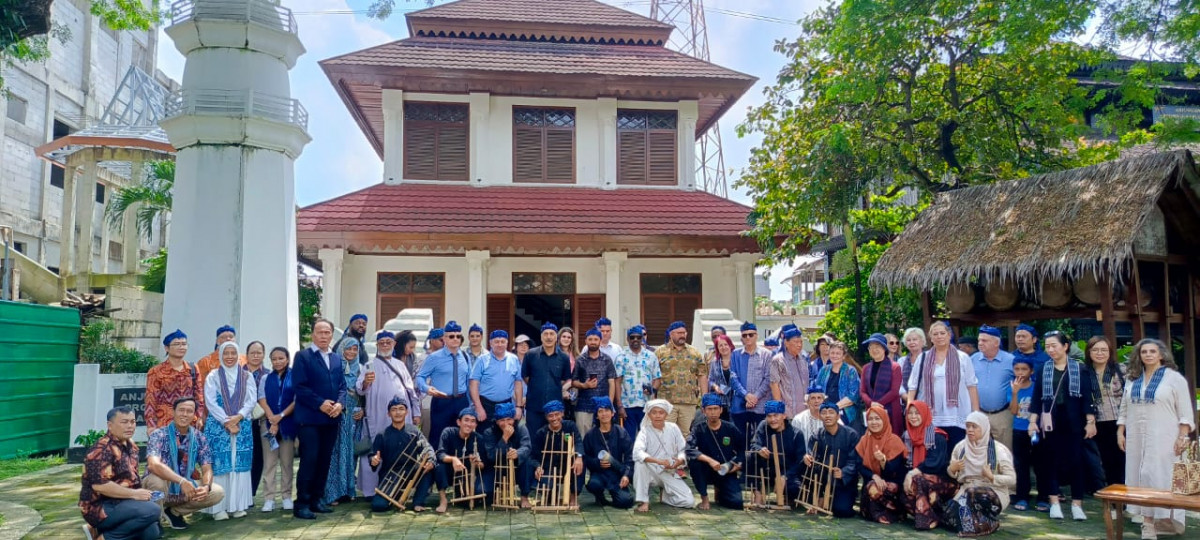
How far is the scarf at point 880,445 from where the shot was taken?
22.0 ft

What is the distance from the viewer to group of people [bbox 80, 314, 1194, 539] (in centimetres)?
630

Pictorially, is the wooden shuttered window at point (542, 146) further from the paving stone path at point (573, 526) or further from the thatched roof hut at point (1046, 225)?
the paving stone path at point (573, 526)

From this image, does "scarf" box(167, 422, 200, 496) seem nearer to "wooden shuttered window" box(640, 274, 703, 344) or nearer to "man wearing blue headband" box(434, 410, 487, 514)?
"man wearing blue headband" box(434, 410, 487, 514)

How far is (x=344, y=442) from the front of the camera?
23.5 feet

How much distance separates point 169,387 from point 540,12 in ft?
38.6

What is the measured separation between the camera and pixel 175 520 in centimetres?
630

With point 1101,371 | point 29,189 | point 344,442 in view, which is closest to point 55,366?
point 344,442

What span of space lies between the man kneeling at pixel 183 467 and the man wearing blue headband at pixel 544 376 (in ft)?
9.35

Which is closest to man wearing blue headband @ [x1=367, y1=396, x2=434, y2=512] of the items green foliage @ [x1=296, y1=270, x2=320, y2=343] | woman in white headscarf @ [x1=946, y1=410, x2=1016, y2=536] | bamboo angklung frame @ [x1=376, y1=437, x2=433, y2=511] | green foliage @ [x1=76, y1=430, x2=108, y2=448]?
bamboo angklung frame @ [x1=376, y1=437, x2=433, y2=511]

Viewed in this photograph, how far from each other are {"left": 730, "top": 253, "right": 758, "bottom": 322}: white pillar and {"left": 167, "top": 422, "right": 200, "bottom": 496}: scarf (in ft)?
32.2

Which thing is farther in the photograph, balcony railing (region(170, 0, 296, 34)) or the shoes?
balcony railing (region(170, 0, 296, 34))

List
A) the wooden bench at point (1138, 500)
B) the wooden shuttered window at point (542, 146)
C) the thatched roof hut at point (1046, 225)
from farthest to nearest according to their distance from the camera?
the wooden shuttered window at point (542, 146) → the thatched roof hut at point (1046, 225) → the wooden bench at point (1138, 500)

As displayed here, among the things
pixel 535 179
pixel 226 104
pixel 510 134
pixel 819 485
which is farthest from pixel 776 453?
pixel 510 134

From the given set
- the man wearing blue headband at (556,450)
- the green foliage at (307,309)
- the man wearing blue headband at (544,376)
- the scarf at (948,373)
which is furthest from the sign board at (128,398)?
the scarf at (948,373)
